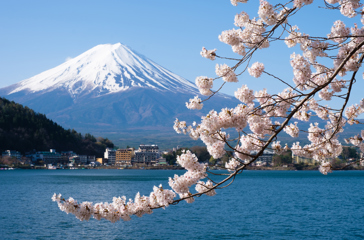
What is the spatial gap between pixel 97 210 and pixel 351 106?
268 cm

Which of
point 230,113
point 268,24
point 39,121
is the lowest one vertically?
point 230,113

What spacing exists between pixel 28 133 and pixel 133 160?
33.6 meters

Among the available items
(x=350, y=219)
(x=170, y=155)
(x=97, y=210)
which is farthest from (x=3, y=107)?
(x=97, y=210)

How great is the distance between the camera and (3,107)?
9650cm

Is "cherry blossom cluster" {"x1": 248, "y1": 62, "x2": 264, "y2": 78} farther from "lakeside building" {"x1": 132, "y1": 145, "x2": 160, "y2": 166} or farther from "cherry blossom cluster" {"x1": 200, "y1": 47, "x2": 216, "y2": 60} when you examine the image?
"lakeside building" {"x1": 132, "y1": 145, "x2": 160, "y2": 166}

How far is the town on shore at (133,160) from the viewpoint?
9488 cm

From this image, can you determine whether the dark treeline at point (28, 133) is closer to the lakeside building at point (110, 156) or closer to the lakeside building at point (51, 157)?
the lakeside building at point (51, 157)

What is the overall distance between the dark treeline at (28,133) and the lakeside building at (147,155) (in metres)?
17.4

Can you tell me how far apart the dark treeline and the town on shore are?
1.80m

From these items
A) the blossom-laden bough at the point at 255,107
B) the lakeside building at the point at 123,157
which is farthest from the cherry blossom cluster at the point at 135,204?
the lakeside building at the point at 123,157

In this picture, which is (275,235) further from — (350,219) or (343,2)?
(343,2)

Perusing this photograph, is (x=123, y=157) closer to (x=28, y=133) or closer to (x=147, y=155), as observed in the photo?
(x=147, y=155)

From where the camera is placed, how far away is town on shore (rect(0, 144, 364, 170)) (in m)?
94.9

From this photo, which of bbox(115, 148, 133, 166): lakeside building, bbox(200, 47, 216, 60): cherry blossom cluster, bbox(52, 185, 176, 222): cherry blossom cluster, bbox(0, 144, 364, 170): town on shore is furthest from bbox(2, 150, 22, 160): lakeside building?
bbox(200, 47, 216, 60): cherry blossom cluster
